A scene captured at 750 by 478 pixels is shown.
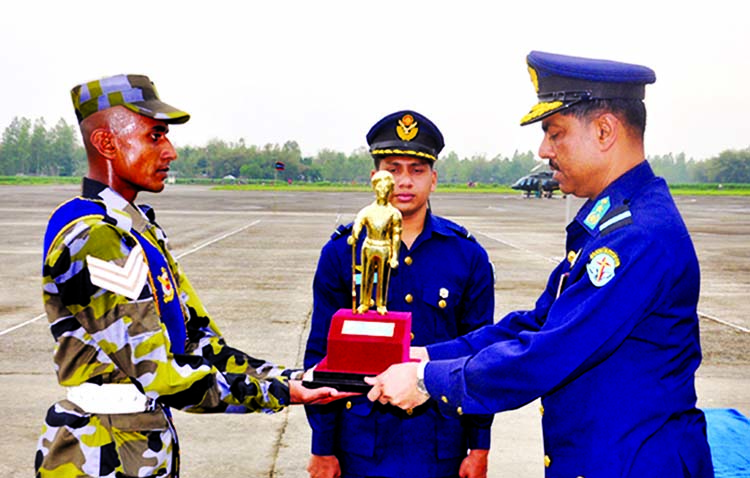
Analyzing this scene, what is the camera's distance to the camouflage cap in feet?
8.51

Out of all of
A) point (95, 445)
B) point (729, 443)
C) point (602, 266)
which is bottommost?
point (729, 443)

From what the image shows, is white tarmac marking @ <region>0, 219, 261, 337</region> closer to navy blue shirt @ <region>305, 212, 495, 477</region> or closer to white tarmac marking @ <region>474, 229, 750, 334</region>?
navy blue shirt @ <region>305, 212, 495, 477</region>

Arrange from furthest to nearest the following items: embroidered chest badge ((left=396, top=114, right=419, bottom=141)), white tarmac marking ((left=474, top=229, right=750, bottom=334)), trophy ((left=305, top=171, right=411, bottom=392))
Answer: white tarmac marking ((left=474, top=229, right=750, bottom=334)) → embroidered chest badge ((left=396, top=114, right=419, bottom=141)) → trophy ((left=305, top=171, right=411, bottom=392))

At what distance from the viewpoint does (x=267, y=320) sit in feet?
31.4

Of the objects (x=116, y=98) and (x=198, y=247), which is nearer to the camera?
(x=116, y=98)

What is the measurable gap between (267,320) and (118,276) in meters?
7.40

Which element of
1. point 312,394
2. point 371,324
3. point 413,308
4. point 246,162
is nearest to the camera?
point 371,324

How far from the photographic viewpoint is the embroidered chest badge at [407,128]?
319cm

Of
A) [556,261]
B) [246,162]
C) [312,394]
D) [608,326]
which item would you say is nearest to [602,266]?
[608,326]

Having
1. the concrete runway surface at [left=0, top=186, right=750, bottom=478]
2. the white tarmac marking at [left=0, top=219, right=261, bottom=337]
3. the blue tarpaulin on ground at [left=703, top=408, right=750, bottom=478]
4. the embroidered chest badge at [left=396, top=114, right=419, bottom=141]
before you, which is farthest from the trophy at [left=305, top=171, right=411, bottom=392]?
the white tarmac marking at [left=0, top=219, right=261, bottom=337]

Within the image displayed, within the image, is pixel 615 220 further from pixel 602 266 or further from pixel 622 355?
pixel 622 355

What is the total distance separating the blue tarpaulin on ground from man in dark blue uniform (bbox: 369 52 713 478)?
147cm

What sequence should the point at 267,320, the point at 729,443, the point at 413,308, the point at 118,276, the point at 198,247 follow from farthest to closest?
the point at 198,247, the point at 267,320, the point at 729,443, the point at 413,308, the point at 118,276

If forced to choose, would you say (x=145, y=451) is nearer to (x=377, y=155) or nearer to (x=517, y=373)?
(x=517, y=373)
